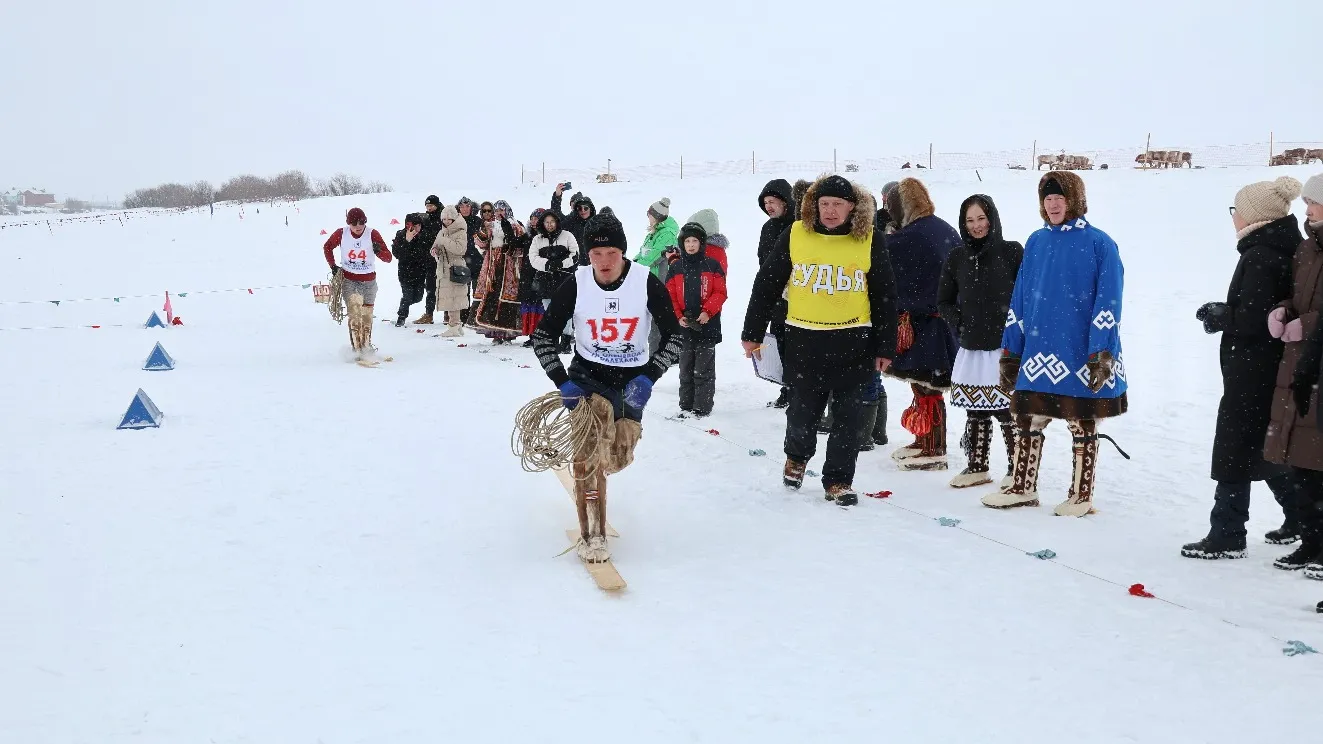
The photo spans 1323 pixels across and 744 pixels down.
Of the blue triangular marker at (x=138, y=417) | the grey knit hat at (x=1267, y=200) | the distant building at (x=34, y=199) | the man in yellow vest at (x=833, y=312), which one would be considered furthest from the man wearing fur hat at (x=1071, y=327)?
the distant building at (x=34, y=199)

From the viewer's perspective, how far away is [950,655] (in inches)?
143

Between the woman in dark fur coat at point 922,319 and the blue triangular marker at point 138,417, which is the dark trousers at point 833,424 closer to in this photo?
the woman in dark fur coat at point 922,319

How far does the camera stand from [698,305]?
8164 millimetres

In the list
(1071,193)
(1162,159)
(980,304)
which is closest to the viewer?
(1071,193)

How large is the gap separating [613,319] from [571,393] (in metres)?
0.43

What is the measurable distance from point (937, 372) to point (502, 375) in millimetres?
5340

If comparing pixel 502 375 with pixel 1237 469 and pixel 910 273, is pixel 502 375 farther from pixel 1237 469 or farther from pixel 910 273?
pixel 1237 469

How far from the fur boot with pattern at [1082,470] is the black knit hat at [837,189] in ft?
5.97

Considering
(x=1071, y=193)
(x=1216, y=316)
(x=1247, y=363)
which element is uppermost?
(x=1071, y=193)

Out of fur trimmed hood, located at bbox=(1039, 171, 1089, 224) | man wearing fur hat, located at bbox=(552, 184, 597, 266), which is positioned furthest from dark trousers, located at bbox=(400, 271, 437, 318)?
fur trimmed hood, located at bbox=(1039, 171, 1089, 224)

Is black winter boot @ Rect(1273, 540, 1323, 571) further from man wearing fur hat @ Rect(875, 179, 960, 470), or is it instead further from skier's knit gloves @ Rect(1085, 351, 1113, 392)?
man wearing fur hat @ Rect(875, 179, 960, 470)

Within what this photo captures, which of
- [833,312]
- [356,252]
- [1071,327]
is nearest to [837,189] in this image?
[833,312]

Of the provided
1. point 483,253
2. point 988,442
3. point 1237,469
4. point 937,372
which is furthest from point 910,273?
point 483,253

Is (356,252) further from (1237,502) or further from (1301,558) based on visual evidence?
(1301,558)
